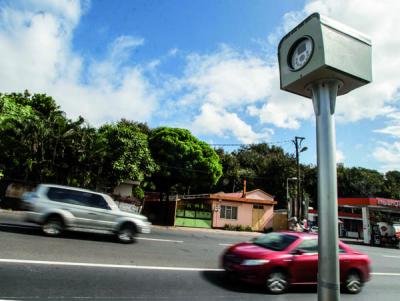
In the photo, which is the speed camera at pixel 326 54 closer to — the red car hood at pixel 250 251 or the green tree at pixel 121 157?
the red car hood at pixel 250 251

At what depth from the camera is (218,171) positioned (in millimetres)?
43062

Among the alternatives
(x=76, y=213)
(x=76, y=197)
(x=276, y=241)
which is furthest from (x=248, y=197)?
(x=276, y=241)

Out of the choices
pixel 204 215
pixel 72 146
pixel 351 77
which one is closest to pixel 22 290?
pixel 351 77

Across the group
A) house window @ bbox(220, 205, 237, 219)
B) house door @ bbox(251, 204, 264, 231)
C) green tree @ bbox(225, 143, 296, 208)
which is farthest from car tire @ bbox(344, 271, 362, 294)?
green tree @ bbox(225, 143, 296, 208)

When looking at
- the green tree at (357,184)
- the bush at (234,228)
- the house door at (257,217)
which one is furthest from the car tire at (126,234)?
the green tree at (357,184)

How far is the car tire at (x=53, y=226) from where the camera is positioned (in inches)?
512

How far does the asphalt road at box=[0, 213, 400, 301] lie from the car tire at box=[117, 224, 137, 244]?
517 millimetres

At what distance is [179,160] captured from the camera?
39625mm

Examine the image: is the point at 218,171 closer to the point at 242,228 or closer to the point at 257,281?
the point at 242,228

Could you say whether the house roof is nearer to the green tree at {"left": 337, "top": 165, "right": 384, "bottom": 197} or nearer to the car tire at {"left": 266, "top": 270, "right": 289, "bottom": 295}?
the car tire at {"left": 266, "top": 270, "right": 289, "bottom": 295}

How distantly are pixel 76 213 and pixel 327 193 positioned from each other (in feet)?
41.7

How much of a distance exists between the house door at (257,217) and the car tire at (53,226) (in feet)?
88.1

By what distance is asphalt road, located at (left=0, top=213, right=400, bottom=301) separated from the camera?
745 centimetres

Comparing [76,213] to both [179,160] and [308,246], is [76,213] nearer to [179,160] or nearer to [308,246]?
[308,246]
